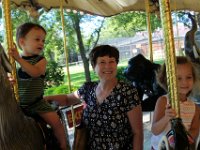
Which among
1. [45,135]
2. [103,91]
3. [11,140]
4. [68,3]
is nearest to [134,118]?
[103,91]

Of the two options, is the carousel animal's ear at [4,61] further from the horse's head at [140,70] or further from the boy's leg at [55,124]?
the horse's head at [140,70]

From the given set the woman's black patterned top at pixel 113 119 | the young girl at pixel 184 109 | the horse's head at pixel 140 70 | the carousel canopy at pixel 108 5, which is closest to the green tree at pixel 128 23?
the carousel canopy at pixel 108 5

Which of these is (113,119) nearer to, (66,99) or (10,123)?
(10,123)

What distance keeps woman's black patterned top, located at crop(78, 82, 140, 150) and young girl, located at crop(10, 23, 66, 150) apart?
312mm

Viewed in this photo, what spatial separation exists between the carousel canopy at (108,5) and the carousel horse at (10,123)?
2.12 metres

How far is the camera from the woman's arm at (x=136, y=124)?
1882mm

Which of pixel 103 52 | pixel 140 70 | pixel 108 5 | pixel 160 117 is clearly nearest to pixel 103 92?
pixel 103 52

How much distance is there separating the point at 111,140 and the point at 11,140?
0.62 metres

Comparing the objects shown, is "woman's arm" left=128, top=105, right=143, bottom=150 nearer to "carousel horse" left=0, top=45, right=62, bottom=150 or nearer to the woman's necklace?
the woman's necklace

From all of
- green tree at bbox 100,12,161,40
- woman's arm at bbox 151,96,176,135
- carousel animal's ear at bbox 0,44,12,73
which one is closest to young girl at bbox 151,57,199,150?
woman's arm at bbox 151,96,176,135

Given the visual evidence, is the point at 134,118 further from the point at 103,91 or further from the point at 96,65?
the point at 96,65

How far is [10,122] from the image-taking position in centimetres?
158

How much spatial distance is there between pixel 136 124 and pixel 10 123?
0.75 meters

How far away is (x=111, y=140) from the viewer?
1.91 m
